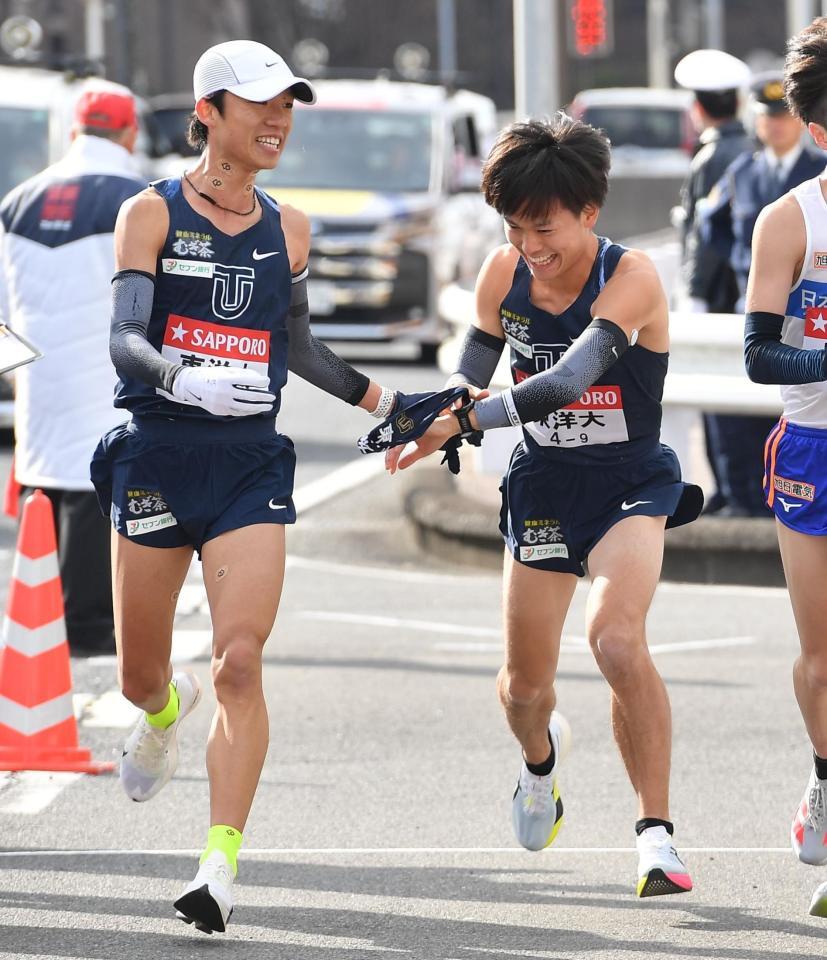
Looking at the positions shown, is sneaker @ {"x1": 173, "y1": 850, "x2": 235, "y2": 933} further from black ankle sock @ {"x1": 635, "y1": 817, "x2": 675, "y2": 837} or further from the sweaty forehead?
the sweaty forehead

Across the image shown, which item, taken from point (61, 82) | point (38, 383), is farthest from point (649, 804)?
point (61, 82)

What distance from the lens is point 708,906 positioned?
212 inches

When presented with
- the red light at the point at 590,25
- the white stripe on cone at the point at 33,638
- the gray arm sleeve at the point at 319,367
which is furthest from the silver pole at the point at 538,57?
the red light at the point at 590,25

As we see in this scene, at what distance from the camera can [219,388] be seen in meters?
5.02

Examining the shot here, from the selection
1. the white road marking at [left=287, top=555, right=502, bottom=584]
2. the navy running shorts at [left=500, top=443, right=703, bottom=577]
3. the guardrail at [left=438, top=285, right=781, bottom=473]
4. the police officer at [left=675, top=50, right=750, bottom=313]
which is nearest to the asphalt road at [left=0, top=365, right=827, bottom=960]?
the white road marking at [left=287, top=555, right=502, bottom=584]

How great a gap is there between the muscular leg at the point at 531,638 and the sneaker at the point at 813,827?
2.27 ft

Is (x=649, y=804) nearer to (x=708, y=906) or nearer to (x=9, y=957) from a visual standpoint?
(x=708, y=906)

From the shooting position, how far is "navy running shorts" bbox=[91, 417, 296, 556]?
210 inches

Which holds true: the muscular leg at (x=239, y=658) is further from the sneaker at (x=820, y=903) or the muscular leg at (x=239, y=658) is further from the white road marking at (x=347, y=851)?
the sneaker at (x=820, y=903)

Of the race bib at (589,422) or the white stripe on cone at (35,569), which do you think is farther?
the white stripe on cone at (35,569)

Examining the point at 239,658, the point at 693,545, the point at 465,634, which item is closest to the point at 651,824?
the point at 239,658

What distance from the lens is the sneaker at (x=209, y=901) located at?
489 cm

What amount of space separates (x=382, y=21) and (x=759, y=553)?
5295cm

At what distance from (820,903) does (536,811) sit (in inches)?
32.4
